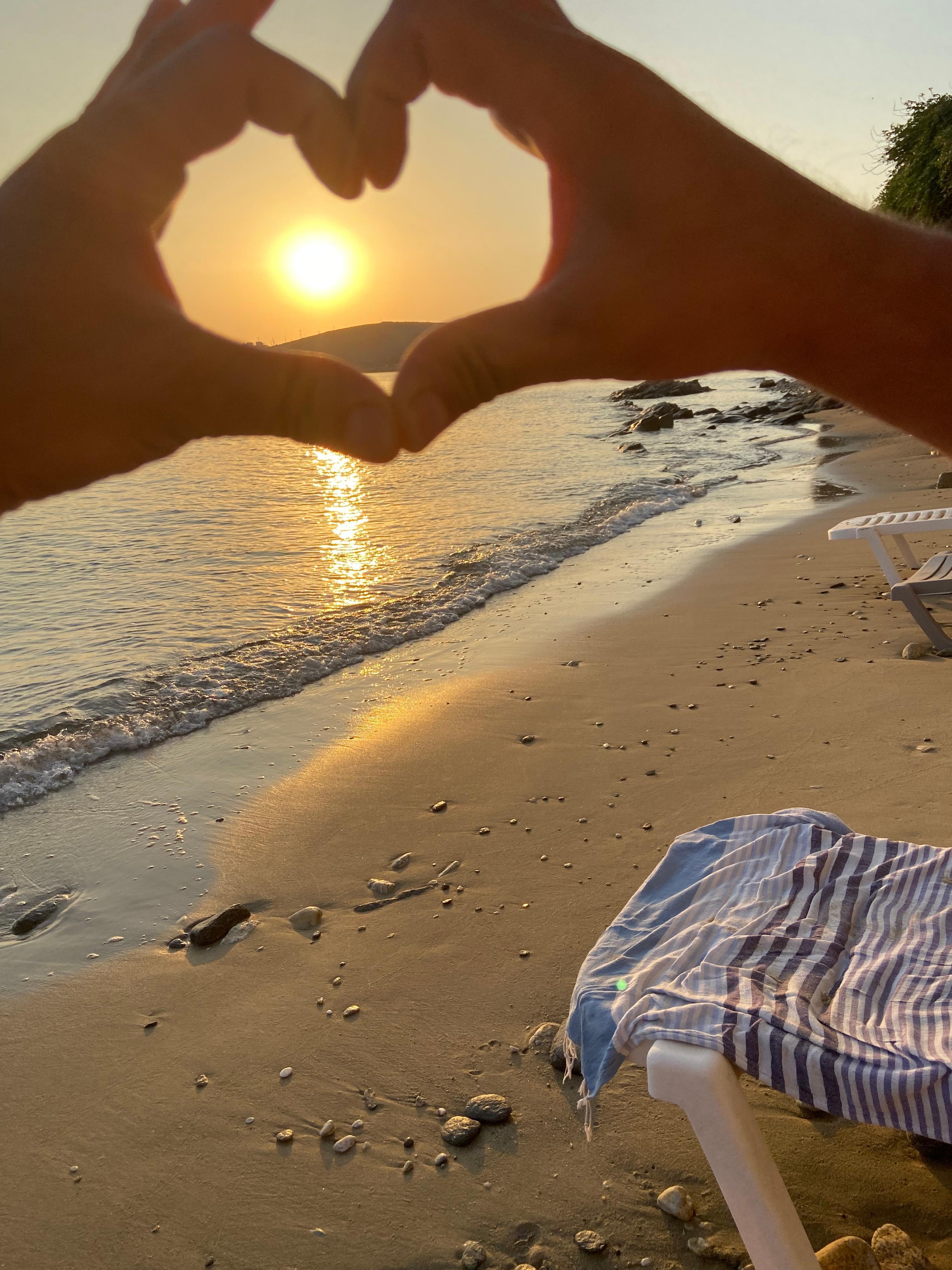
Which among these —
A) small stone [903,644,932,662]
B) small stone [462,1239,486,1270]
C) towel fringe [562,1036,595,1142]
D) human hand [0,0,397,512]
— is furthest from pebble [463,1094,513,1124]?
small stone [903,644,932,662]

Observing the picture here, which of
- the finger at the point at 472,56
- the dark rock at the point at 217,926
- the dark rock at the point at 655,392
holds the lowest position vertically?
the dark rock at the point at 217,926

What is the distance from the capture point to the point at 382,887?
445cm

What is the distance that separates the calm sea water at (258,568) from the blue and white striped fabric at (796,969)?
1754 mm

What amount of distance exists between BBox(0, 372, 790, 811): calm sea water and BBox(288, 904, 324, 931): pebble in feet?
8.16

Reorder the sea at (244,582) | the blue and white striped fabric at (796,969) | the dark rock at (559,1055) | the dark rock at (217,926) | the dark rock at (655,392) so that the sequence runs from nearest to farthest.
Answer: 1. the blue and white striped fabric at (796,969)
2. the dark rock at (559,1055)
3. the dark rock at (217,926)
4. the sea at (244,582)
5. the dark rock at (655,392)

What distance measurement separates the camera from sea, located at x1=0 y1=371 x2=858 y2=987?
613 cm

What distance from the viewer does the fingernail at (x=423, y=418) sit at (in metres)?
0.96

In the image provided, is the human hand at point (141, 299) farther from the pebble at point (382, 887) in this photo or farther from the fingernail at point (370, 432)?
the pebble at point (382, 887)

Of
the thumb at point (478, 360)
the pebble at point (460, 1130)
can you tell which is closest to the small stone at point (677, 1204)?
the pebble at point (460, 1130)

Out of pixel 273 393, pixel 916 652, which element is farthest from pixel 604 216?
pixel 916 652

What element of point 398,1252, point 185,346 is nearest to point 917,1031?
point 398,1252

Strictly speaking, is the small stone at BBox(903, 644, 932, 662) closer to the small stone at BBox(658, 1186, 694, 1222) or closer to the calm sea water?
the calm sea water

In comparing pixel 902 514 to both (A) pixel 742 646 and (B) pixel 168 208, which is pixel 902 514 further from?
(B) pixel 168 208

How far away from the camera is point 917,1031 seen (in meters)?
2.19
